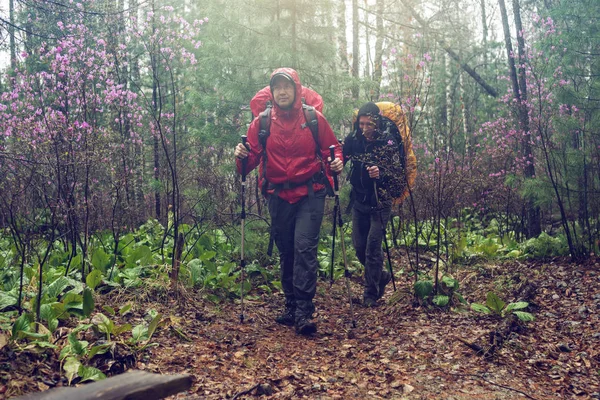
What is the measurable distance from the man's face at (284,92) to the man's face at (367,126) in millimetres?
1087

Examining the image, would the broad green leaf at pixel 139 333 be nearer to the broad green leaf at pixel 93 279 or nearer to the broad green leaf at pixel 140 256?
the broad green leaf at pixel 93 279

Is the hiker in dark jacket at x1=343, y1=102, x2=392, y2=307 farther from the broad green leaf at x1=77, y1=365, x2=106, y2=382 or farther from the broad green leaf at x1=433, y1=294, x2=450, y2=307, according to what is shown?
the broad green leaf at x1=77, y1=365, x2=106, y2=382

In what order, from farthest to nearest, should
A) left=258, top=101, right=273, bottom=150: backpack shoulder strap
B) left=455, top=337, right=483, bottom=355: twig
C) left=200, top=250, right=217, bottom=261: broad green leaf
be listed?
left=200, top=250, right=217, bottom=261: broad green leaf, left=258, top=101, right=273, bottom=150: backpack shoulder strap, left=455, top=337, right=483, bottom=355: twig

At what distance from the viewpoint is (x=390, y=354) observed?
A: 4.54m

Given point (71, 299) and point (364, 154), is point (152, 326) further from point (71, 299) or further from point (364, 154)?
point (364, 154)

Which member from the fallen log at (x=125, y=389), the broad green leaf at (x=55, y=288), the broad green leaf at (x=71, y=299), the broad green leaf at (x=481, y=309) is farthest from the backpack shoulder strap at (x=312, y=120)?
the fallen log at (x=125, y=389)

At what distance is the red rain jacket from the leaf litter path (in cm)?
150

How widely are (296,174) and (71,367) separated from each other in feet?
8.89

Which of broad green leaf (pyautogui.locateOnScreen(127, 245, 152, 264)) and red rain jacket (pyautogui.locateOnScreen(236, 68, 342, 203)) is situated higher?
→ red rain jacket (pyautogui.locateOnScreen(236, 68, 342, 203))

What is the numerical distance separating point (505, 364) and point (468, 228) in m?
7.38

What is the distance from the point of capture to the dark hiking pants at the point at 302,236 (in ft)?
17.1

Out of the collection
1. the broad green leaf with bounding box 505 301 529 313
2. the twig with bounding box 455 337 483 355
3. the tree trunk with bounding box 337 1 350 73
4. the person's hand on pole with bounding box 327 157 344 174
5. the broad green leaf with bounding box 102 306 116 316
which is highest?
the tree trunk with bounding box 337 1 350 73

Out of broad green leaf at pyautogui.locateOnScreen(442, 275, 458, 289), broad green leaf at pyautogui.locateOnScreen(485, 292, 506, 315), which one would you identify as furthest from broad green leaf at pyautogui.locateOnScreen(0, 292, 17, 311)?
broad green leaf at pyautogui.locateOnScreen(485, 292, 506, 315)

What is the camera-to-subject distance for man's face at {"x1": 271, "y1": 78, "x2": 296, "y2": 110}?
5281 mm
